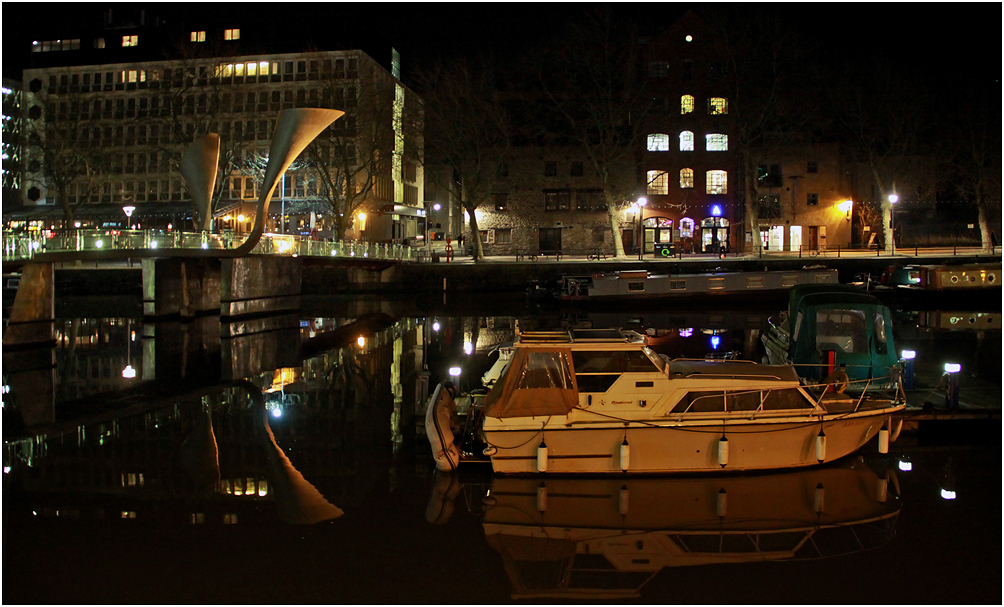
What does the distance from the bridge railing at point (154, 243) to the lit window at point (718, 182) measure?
99.4ft

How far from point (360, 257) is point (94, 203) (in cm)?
3831

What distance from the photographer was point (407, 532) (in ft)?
40.2

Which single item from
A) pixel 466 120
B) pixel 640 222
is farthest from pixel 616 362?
pixel 640 222

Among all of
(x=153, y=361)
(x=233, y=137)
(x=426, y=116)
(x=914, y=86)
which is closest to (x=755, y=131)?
(x=914, y=86)

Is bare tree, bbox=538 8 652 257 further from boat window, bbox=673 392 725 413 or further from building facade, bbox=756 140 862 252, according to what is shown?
boat window, bbox=673 392 725 413

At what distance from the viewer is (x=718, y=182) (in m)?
67.2

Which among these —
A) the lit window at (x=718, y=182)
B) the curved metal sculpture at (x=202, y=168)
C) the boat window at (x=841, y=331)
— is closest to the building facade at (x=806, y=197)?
the lit window at (x=718, y=182)

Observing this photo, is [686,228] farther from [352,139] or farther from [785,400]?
[785,400]

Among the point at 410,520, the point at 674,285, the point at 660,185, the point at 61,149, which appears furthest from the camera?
the point at 660,185

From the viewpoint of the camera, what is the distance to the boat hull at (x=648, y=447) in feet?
47.1

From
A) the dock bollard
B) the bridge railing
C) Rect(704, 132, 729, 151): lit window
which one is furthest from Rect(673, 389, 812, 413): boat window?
Rect(704, 132, 729, 151): lit window

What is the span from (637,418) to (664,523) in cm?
227

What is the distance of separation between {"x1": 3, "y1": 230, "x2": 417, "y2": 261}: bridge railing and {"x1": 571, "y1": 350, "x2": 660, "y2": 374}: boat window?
26811 mm

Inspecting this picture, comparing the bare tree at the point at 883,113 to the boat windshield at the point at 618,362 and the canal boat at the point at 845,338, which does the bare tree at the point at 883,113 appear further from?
the boat windshield at the point at 618,362
